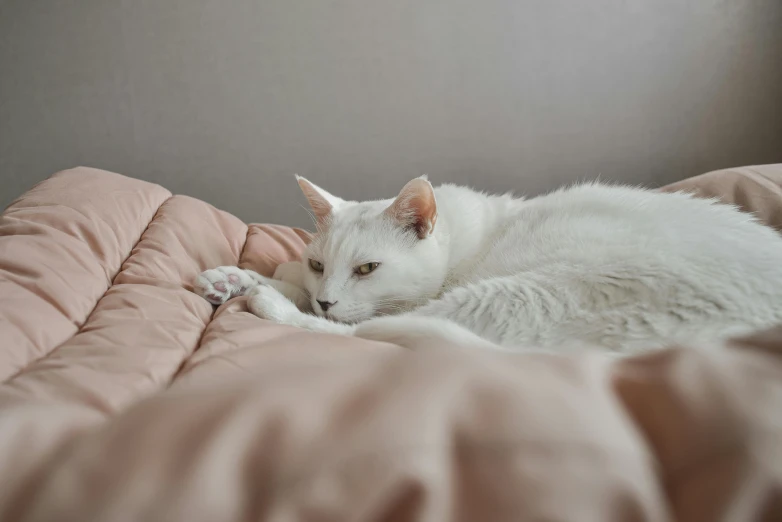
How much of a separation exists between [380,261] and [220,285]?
369mm

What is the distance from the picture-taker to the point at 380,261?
1164 mm

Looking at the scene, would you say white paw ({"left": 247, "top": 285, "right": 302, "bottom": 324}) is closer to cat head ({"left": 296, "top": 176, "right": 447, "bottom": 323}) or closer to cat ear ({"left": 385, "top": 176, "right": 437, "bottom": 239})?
cat head ({"left": 296, "top": 176, "right": 447, "bottom": 323})

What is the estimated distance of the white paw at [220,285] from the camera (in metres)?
1.15

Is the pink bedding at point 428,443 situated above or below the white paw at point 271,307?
above

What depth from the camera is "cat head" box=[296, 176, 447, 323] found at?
1.14 metres

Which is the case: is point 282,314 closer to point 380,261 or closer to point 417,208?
point 380,261

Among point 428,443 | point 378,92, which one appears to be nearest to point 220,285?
point 428,443

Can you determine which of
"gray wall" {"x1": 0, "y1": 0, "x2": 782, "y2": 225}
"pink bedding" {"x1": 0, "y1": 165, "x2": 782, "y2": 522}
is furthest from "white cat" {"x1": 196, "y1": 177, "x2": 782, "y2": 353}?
"gray wall" {"x1": 0, "y1": 0, "x2": 782, "y2": 225}

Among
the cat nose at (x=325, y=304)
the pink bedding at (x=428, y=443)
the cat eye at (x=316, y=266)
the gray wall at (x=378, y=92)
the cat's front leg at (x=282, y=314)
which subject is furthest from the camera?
the gray wall at (x=378, y=92)

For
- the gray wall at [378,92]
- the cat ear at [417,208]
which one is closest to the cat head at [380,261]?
the cat ear at [417,208]

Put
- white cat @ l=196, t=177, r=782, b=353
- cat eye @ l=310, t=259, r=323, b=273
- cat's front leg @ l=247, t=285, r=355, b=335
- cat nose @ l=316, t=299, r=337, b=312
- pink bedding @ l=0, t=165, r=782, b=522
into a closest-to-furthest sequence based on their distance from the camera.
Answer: pink bedding @ l=0, t=165, r=782, b=522 < white cat @ l=196, t=177, r=782, b=353 < cat's front leg @ l=247, t=285, r=355, b=335 < cat nose @ l=316, t=299, r=337, b=312 < cat eye @ l=310, t=259, r=323, b=273

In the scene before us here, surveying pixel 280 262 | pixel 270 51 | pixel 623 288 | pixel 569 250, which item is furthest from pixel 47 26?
pixel 623 288

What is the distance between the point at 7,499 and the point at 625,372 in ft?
1.66

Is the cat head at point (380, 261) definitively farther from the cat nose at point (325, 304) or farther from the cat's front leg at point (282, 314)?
the cat's front leg at point (282, 314)
